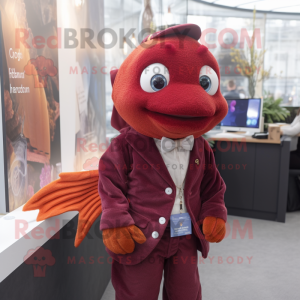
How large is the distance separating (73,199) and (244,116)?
258 centimetres

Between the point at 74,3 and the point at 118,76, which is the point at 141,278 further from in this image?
the point at 74,3

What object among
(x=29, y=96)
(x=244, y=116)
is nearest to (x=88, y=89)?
(x=29, y=96)

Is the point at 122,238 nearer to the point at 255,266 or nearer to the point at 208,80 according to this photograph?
the point at 208,80

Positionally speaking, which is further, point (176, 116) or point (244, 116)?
point (244, 116)

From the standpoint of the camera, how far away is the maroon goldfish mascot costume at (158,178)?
3.48 feet

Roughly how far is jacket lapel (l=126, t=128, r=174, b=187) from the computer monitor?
7.89ft

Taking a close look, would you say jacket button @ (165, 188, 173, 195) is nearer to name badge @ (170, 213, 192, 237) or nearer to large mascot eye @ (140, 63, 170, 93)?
name badge @ (170, 213, 192, 237)

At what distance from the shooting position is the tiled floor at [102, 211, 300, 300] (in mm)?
1918

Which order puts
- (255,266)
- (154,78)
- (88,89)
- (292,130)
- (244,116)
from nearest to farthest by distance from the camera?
(154,78), (88,89), (255,266), (292,130), (244,116)

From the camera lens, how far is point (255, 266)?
2238 mm

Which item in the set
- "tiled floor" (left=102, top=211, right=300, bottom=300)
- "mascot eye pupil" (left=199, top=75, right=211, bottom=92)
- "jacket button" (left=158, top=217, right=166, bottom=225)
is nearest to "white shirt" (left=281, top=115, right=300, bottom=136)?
"tiled floor" (left=102, top=211, right=300, bottom=300)

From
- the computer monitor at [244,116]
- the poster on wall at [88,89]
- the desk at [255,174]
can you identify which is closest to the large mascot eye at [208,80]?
the poster on wall at [88,89]

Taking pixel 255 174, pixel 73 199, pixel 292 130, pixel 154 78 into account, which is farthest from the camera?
pixel 292 130

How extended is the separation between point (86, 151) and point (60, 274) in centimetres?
78
